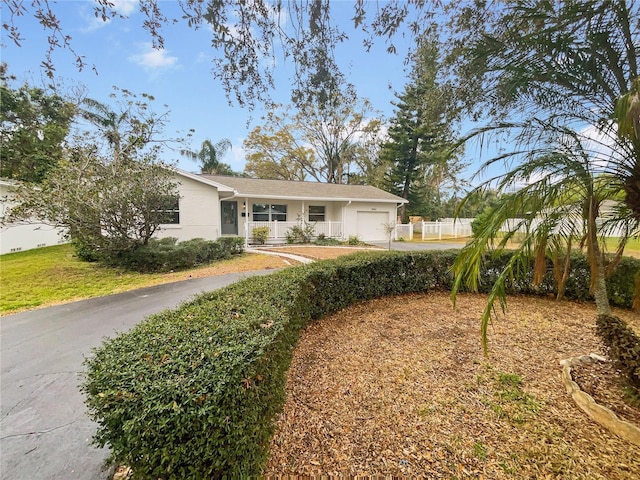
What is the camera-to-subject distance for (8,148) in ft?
49.1

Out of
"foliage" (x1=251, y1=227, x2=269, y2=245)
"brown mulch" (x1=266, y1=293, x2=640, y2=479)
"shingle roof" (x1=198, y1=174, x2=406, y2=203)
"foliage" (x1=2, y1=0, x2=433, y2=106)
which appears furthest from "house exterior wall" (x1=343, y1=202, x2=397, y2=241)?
"foliage" (x1=2, y1=0, x2=433, y2=106)

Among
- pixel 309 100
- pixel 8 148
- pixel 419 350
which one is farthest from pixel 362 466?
pixel 8 148

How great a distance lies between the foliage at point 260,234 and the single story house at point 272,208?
0.85ft

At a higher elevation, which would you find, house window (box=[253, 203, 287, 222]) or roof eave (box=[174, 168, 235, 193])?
roof eave (box=[174, 168, 235, 193])

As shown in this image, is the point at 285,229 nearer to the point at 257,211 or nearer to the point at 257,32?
the point at 257,211

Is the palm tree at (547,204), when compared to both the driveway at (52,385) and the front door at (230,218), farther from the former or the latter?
the front door at (230,218)

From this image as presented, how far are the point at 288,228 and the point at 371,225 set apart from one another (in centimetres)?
563

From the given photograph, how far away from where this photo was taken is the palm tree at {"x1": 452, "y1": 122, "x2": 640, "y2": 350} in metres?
2.56

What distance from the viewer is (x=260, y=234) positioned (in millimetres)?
14609

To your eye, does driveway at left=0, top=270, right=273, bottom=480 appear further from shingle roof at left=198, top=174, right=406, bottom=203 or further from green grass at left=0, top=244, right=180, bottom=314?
shingle roof at left=198, top=174, right=406, bottom=203

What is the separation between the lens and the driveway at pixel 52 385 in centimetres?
199

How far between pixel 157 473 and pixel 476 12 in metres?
5.54

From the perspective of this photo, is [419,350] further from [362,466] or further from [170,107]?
[170,107]

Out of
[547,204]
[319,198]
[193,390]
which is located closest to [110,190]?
[193,390]
